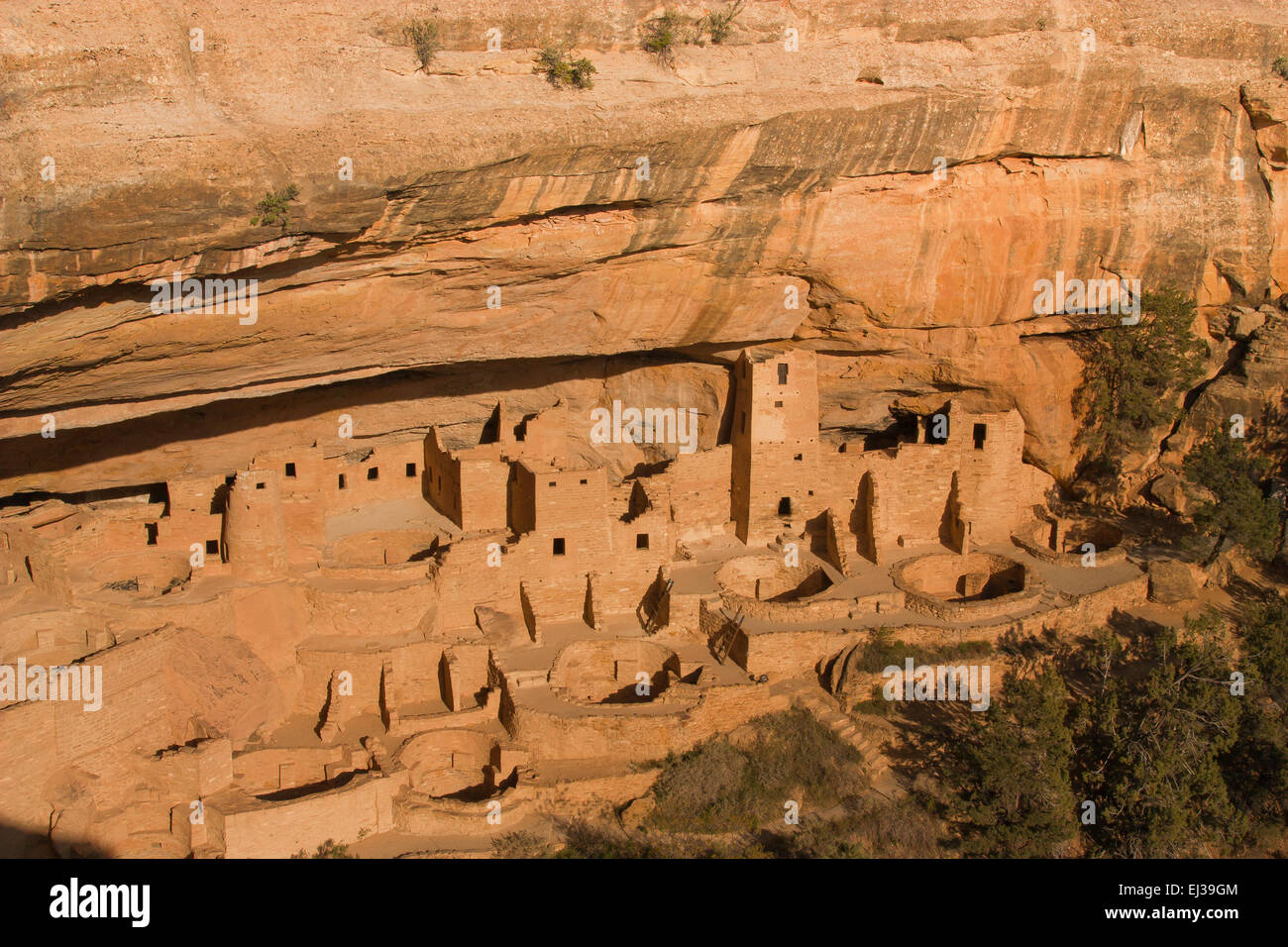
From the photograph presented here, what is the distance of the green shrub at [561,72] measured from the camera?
53.2ft

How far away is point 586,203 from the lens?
55.3 feet

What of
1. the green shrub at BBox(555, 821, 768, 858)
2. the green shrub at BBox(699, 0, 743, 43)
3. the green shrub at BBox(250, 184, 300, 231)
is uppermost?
the green shrub at BBox(699, 0, 743, 43)

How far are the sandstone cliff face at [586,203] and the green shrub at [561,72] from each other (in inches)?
7.8

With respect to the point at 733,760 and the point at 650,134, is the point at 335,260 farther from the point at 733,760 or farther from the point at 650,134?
Result: the point at 733,760

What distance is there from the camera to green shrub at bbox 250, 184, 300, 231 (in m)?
14.5

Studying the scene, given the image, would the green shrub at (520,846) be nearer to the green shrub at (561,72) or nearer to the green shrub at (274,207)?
the green shrub at (274,207)

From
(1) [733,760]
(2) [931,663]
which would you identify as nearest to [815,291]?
(2) [931,663]

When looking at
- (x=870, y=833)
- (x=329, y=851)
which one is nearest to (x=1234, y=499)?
(x=870, y=833)

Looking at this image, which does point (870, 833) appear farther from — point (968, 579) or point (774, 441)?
point (774, 441)

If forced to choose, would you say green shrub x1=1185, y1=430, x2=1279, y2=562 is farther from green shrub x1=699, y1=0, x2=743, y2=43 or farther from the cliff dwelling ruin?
green shrub x1=699, y1=0, x2=743, y2=43

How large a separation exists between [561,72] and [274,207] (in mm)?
4311

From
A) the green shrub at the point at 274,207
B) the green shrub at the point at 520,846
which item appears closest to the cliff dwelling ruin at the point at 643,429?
the green shrub at the point at 274,207

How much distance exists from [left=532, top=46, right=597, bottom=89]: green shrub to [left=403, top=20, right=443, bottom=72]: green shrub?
4.57ft

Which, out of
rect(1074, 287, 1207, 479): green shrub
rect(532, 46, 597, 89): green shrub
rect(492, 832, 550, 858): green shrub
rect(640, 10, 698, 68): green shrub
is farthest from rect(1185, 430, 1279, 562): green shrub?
rect(532, 46, 597, 89): green shrub
